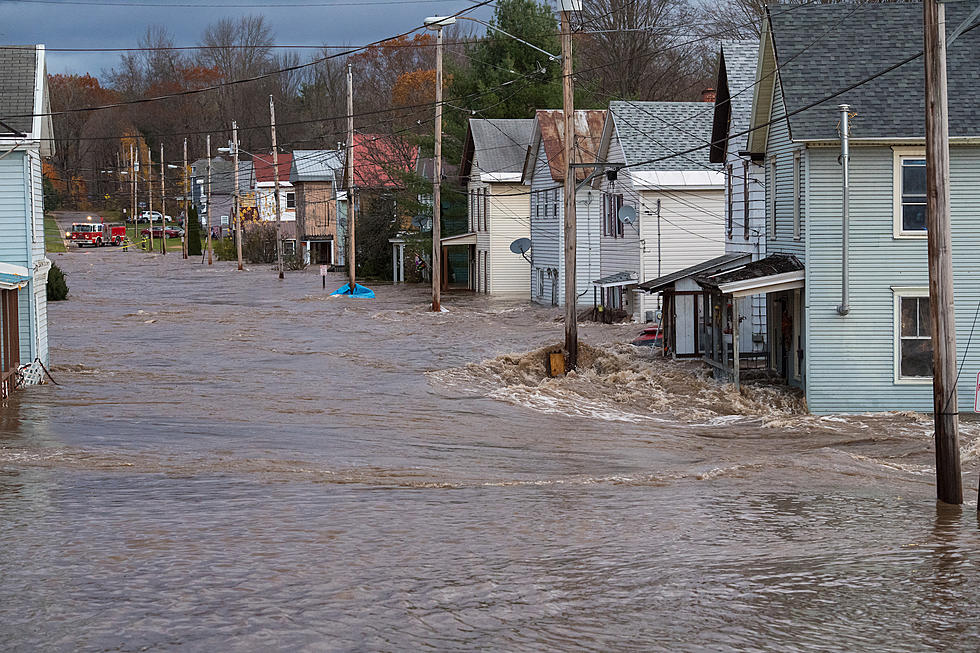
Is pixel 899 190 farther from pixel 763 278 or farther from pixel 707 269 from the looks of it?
pixel 707 269

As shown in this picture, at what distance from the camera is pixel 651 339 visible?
3186 cm

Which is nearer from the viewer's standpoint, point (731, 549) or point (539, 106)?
point (731, 549)

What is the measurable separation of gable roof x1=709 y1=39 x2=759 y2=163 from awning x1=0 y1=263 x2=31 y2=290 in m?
16.0

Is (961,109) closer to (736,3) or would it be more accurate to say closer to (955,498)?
(955,498)

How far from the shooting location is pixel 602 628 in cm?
886

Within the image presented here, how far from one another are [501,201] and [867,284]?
31.3 metres

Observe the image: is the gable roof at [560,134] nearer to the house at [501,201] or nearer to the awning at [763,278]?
the house at [501,201]

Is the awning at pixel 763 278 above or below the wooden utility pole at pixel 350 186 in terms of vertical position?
below

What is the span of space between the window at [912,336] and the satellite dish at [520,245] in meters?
27.4

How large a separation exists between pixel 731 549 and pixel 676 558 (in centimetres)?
67

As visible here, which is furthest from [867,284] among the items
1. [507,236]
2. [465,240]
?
[465,240]

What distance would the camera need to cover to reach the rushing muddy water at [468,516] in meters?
9.02

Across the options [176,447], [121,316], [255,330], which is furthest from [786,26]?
[121,316]

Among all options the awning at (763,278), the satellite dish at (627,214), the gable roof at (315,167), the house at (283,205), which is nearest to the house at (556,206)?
the satellite dish at (627,214)
